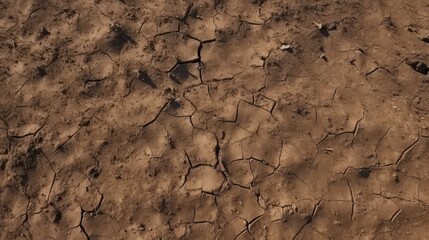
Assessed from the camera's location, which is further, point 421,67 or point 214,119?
point 421,67

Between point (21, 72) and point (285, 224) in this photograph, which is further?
point (21, 72)

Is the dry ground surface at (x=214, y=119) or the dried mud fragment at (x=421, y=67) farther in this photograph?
the dried mud fragment at (x=421, y=67)

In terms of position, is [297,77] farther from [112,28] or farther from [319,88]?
[112,28]

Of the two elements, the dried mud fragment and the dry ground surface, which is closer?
the dry ground surface

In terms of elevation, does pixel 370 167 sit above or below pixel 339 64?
below

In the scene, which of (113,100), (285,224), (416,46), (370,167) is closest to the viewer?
(285,224)

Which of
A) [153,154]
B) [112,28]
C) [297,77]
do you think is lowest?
[153,154]

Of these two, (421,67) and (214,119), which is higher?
(421,67)

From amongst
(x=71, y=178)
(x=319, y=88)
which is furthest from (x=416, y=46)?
(x=71, y=178)
